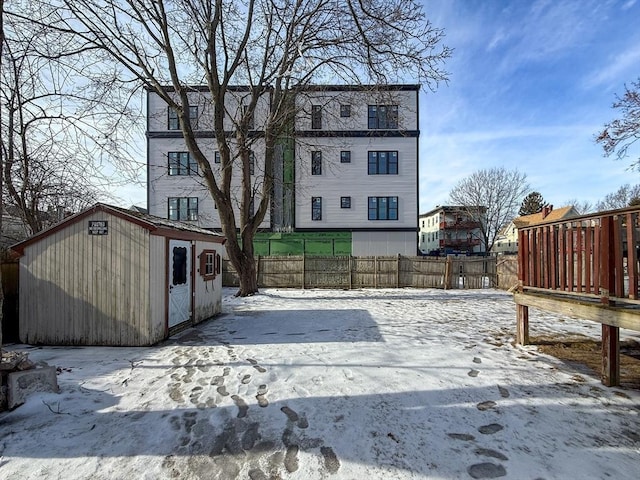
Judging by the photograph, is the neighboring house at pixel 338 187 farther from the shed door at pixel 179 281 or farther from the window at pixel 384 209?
the shed door at pixel 179 281

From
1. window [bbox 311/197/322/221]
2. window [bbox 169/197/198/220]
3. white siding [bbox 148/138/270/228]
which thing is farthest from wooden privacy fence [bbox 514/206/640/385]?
window [bbox 169/197/198/220]

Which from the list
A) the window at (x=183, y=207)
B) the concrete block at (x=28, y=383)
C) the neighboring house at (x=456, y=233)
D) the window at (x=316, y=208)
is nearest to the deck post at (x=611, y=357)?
the concrete block at (x=28, y=383)

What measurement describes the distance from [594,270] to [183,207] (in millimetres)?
22949

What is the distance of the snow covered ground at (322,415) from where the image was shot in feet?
9.18

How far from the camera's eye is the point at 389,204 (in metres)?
23.0

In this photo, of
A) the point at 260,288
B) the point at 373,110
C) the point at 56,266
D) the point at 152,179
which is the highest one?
the point at 373,110

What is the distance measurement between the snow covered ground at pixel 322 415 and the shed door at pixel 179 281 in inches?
51.0

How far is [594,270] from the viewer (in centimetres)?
454

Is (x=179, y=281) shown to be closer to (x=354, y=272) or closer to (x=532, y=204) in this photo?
(x=354, y=272)

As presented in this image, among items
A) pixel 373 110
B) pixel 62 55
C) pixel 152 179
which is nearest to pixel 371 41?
pixel 62 55

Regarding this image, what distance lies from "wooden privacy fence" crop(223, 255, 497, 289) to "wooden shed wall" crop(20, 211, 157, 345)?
1046 cm

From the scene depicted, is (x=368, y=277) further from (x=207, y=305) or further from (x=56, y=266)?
(x=56, y=266)

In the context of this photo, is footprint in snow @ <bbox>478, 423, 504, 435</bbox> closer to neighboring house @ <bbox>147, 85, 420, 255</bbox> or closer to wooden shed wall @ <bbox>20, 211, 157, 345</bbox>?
wooden shed wall @ <bbox>20, 211, 157, 345</bbox>

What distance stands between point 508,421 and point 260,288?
1413 centimetres
